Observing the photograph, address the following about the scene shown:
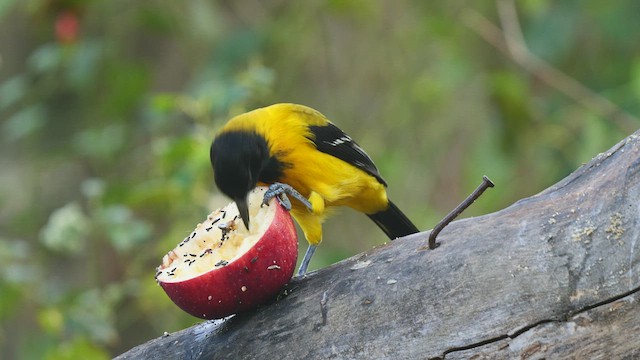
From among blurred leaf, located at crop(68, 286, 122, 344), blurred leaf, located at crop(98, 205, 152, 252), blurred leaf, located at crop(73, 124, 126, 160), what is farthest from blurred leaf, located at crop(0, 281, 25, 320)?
blurred leaf, located at crop(73, 124, 126, 160)

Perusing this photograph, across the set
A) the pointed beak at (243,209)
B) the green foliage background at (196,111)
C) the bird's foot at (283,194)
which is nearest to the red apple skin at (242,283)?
the pointed beak at (243,209)

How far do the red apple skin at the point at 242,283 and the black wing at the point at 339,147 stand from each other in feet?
3.11

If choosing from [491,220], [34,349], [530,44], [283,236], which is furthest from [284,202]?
[530,44]

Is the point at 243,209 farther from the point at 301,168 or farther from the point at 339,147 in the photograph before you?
the point at 339,147

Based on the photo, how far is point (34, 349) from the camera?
15.5 ft

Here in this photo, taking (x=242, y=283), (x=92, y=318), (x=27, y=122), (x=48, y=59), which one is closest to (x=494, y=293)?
(x=242, y=283)

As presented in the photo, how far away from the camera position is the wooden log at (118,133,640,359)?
7.18ft

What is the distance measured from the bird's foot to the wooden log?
39 centimetres

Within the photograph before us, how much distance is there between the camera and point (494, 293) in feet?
7.61

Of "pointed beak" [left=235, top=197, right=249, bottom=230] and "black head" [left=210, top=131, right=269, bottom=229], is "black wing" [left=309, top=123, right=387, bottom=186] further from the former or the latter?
"pointed beak" [left=235, top=197, right=249, bottom=230]

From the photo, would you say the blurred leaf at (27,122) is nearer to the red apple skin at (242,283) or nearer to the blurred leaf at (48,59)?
the blurred leaf at (48,59)

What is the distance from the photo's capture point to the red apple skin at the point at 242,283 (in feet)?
8.46

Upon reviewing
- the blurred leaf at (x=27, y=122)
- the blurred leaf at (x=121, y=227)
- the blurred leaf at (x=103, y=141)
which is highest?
the blurred leaf at (x=27, y=122)

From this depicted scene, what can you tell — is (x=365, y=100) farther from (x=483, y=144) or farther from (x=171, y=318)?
(x=171, y=318)
